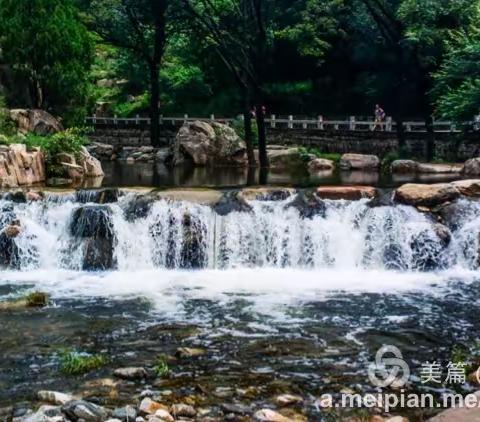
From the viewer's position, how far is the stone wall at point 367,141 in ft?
97.0

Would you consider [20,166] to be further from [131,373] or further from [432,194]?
[131,373]

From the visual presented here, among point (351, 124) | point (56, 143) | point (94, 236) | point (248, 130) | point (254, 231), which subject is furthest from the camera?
point (351, 124)

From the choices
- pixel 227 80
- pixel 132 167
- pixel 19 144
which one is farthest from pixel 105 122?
pixel 19 144

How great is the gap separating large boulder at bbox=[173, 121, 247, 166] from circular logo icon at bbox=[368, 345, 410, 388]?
75.9 feet

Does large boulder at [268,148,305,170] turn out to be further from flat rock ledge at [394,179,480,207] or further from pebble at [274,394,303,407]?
pebble at [274,394,303,407]

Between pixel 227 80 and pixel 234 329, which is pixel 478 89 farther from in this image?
pixel 227 80

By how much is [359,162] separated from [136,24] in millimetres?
13391

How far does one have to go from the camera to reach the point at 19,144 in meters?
23.3

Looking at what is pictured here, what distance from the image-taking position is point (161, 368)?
870cm

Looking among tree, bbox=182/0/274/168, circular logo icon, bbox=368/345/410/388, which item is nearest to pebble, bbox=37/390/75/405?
circular logo icon, bbox=368/345/410/388

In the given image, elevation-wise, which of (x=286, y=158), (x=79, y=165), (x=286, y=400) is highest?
(x=286, y=158)

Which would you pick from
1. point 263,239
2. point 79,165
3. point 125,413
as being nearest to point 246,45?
point 79,165

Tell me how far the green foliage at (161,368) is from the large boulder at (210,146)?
23.5 m

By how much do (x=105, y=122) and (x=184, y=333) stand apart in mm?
34594
